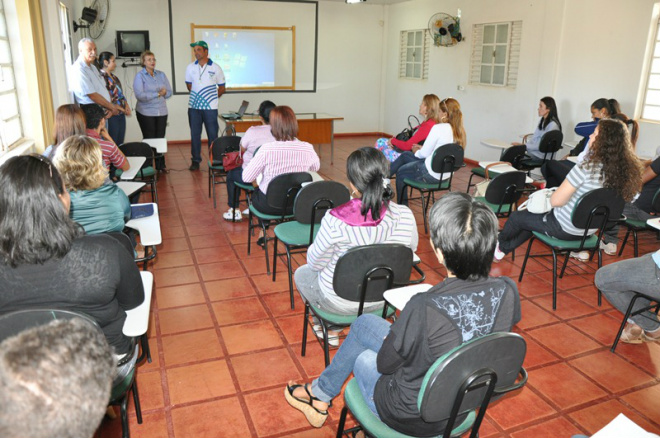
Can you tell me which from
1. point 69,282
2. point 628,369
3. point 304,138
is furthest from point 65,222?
point 304,138

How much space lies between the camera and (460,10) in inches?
299

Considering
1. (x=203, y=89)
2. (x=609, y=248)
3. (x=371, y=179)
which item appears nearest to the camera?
(x=371, y=179)

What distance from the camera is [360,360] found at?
5.96 feet

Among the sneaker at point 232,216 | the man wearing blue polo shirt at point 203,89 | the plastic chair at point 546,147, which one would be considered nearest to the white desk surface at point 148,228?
the sneaker at point 232,216

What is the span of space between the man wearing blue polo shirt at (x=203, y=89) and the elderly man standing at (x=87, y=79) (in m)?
1.51

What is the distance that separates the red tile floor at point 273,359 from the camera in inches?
87.9

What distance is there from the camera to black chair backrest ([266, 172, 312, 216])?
3344 millimetres

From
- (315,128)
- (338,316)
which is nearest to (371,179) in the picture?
(338,316)

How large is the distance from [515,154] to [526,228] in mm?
1978

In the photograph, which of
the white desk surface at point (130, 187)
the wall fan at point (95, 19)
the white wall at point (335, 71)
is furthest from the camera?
the white wall at point (335, 71)

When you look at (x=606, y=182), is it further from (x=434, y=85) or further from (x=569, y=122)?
(x=434, y=85)

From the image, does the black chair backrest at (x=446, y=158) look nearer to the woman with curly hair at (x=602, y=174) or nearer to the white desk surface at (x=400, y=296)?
the woman with curly hair at (x=602, y=174)

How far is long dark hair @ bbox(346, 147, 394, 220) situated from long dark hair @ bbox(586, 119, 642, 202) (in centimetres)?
155

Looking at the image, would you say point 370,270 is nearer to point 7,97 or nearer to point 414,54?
point 7,97
